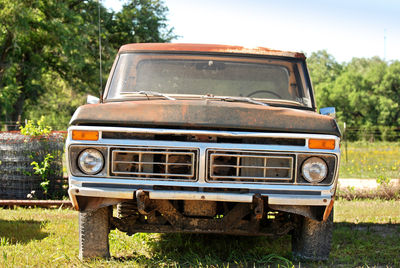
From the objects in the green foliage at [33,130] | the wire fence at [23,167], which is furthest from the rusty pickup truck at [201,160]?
the green foliage at [33,130]

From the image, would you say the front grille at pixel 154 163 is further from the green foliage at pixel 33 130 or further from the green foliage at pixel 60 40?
the green foliage at pixel 60 40

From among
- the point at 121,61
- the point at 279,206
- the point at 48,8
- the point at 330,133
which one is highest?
the point at 48,8

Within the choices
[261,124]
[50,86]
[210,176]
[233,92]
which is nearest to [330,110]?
[233,92]

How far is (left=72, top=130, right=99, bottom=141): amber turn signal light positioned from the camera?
369 centimetres

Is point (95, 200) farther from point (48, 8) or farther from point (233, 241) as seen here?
point (48, 8)

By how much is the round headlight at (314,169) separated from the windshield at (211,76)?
3.41 ft

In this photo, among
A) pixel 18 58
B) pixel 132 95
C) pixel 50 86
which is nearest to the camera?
pixel 132 95

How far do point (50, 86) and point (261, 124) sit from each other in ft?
99.7

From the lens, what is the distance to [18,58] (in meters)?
24.8

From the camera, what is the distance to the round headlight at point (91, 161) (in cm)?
374

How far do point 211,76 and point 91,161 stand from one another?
1666 mm

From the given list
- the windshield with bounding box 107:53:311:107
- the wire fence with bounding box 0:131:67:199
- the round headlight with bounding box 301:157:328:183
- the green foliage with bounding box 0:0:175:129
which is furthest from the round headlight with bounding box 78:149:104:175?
the green foliage with bounding box 0:0:175:129

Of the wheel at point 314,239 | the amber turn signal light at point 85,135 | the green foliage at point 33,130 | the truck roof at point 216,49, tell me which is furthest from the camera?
the green foliage at point 33,130

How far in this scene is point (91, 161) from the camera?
12.3ft
